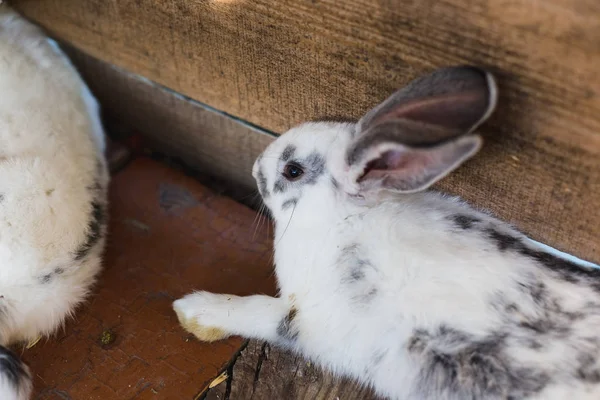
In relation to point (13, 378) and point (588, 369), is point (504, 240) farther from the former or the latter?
point (13, 378)

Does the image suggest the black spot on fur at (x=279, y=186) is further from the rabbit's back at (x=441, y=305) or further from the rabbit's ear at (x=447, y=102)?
the rabbit's ear at (x=447, y=102)

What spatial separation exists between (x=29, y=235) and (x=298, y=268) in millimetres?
994

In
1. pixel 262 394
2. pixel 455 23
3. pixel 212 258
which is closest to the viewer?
pixel 455 23

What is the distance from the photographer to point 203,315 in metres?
2.38

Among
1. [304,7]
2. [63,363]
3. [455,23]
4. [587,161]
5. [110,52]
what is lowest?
[63,363]

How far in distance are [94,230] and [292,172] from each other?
0.86m

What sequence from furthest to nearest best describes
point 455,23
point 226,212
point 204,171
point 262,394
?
point 204,171, point 226,212, point 262,394, point 455,23

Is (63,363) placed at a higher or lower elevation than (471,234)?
lower

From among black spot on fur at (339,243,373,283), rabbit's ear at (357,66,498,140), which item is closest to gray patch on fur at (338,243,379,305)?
black spot on fur at (339,243,373,283)

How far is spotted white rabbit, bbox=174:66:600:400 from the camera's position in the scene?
1811mm

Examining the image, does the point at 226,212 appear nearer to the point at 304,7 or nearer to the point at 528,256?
the point at 304,7

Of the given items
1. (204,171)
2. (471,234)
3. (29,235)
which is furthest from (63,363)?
(471,234)

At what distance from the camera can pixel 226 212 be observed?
9.74ft

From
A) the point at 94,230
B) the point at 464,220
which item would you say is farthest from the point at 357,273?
the point at 94,230
